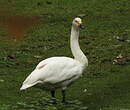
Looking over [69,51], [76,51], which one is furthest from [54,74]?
[69,51]

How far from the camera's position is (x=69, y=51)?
16312mm

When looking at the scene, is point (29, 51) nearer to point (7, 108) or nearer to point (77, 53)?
point (77, 53)

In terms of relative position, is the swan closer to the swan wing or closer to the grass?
the swan wing

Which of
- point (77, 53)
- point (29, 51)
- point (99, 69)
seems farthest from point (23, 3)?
point (77, 53)

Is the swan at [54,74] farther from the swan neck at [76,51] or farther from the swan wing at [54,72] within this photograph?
the swan neck at [76,51]

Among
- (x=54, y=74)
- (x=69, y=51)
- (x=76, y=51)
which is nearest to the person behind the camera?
(x=54, y=74)

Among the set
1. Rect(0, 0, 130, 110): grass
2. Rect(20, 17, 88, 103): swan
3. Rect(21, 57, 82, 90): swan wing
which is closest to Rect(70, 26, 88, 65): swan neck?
Rect(20, 17, 88, 103): swan

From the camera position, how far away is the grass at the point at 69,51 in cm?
1172

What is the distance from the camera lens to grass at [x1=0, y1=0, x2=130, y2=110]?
38.4 feet

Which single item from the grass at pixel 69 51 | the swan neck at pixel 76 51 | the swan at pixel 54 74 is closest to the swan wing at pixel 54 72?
the swan at pixel 54 74

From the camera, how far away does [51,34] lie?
727 inches

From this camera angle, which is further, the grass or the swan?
the grass

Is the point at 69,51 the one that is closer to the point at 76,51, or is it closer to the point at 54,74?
the point at 76,51

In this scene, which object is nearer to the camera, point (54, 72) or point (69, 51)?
point (54, 72)
